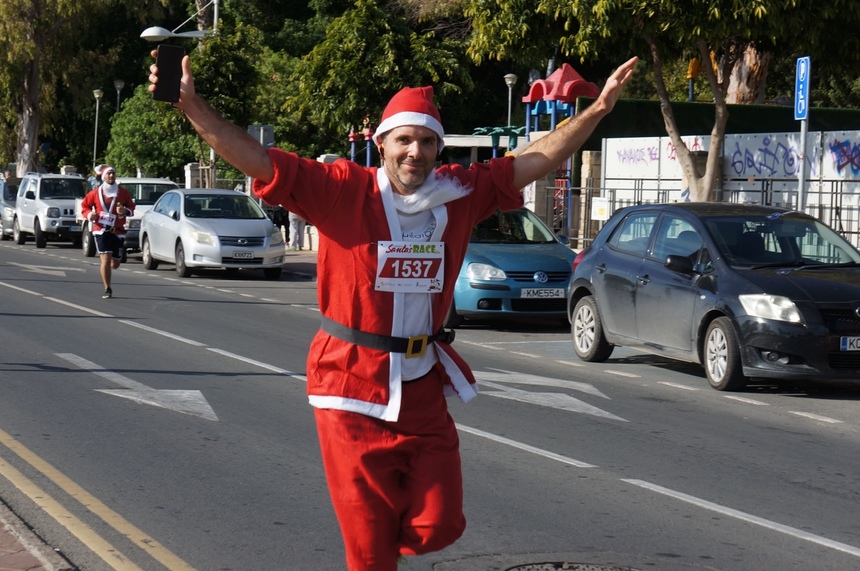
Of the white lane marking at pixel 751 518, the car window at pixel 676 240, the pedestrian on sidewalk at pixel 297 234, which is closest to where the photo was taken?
the white lane marking at pixel 751 518

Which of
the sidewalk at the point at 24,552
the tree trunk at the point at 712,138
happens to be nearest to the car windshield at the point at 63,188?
the tree trunk at the point at 712,138

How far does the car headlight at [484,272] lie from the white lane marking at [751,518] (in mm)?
8333

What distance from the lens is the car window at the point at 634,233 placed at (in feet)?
41.7

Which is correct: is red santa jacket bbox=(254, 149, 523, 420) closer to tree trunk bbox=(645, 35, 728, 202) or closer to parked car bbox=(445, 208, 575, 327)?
parked car bbox=(445, 208, 575, 327)

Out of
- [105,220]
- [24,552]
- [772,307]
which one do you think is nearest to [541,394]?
[772,307]

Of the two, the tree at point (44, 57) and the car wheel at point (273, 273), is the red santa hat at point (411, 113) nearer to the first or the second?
the car wheel at point (273, 273)

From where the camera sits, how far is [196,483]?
284 inches

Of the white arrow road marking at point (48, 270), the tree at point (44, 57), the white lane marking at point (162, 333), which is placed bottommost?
the white lane marking at point (162, 333)

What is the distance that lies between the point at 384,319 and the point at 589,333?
30.7ft

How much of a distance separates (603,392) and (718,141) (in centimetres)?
922

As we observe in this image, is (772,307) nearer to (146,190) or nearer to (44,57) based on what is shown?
(146,190)

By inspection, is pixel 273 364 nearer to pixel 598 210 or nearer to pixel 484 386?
pixel 484 386

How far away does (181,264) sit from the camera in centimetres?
2455

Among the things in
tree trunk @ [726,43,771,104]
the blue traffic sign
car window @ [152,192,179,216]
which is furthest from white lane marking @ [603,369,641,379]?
tree trunk @ [726,43,771,104]
